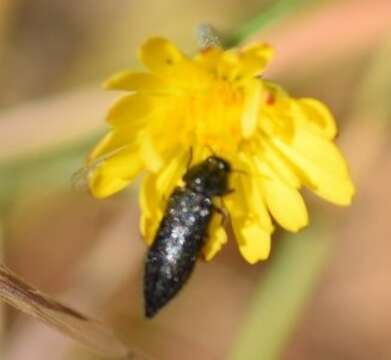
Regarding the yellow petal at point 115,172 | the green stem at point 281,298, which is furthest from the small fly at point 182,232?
the green stem at point 281,298

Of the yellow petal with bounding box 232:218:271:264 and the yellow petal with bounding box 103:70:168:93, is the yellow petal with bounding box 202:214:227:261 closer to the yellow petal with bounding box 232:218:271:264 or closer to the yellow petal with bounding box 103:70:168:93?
the yellow petal with bounding box 232:218:271:264

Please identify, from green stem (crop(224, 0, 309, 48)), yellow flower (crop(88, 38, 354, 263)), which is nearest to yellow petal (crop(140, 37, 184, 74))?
yellow flower (crop(88, 38, 354, 263))

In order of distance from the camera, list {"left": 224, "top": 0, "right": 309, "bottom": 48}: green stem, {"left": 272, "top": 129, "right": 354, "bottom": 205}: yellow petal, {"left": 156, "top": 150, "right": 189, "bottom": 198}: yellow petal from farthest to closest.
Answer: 1. {"left": 224, "top": 0, "right": 309, "bottom": 48}: green stem
2. {"left": 156, "top": 150, "right": 189, "bottom": 198}: yellow petal
3. {"left": 272, "top": 129, "right": 354, "bottom": 205}: yellow petal

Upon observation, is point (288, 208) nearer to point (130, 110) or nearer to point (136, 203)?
point (130, 110)

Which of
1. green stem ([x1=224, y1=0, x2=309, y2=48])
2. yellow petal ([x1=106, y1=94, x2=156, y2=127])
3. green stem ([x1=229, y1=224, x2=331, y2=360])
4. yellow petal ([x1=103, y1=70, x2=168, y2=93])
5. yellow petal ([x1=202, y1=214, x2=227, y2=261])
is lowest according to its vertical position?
green stem ([x1=229, y1=224, x2=331, y2=360])

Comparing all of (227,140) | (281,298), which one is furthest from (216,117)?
(281,298)

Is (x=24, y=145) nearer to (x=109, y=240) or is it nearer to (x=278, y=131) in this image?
(x=109, y=240)

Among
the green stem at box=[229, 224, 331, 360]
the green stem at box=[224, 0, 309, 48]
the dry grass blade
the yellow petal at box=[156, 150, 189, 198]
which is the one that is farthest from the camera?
the green stem at box=[229, 224, 331, 360]

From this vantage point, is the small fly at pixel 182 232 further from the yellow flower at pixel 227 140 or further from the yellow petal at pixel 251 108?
the yellow petal at pixel 251 108

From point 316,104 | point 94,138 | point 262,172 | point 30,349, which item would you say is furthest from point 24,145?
point 316,104
